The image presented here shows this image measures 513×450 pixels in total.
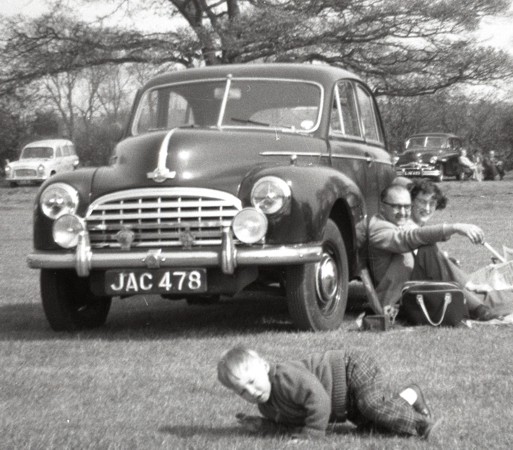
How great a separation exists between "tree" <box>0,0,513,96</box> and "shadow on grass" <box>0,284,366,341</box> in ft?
66.8

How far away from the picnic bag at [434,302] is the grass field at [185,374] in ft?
0.40

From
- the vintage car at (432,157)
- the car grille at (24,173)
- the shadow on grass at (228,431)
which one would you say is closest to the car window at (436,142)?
the vintage car at (432,157)

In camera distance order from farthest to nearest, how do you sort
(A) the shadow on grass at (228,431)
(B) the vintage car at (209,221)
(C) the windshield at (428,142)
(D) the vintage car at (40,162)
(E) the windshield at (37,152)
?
(E) the windshield at (37,152), (D) the vintage car at (40,162), (C) the windshield at (428,142), (B) the vintage car at (209,221), (A) the shadow on grass at (228,431)

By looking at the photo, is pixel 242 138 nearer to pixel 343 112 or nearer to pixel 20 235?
pixel 343 112

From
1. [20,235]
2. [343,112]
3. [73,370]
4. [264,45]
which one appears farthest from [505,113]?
[73,370]

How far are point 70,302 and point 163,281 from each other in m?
1.05

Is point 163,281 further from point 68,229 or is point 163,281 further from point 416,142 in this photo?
point 416,142

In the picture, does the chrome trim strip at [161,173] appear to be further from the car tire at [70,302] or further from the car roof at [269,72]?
the car roof at [269,72]

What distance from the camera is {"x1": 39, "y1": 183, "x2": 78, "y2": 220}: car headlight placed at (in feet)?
24.4

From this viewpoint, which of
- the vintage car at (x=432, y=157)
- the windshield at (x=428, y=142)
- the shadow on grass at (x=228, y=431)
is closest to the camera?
the shadow on grass at (x=228, y=431)

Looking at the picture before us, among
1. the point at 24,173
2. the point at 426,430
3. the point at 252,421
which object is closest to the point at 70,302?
the point at 252,421

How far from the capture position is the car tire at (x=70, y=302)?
7.69 m

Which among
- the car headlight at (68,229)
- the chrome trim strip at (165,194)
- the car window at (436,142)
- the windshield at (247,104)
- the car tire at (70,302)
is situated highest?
the windshield at (247,104)

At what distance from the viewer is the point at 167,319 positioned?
8.57 m
